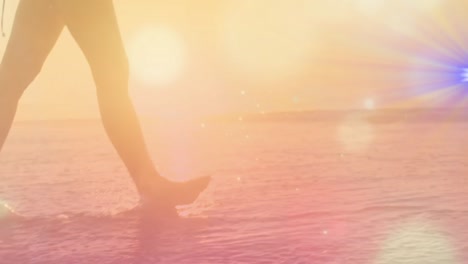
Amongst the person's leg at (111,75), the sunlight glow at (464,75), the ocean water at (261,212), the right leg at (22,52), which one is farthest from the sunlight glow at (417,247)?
the sunlight glow at (464,75)

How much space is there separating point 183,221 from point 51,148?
23.6 feet

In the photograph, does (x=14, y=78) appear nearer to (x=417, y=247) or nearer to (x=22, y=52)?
(x=22, y=52)

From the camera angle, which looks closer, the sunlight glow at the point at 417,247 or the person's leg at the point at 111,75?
the sunlight glow at the point at 417,247

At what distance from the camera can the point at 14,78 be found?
4.55m

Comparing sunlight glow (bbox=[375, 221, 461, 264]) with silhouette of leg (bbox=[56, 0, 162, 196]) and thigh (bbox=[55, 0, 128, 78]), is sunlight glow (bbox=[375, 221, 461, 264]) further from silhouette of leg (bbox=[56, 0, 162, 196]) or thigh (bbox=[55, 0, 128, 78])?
thigh (bbox=[55, 0, 128, 78])

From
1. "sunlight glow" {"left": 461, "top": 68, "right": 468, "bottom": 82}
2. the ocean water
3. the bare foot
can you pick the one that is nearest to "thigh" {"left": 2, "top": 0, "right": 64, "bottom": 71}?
the ocean water

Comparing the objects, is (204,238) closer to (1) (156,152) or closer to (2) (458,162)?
(2) (458,162)

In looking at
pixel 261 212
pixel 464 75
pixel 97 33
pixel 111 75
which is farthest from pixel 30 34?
pixel 464 75

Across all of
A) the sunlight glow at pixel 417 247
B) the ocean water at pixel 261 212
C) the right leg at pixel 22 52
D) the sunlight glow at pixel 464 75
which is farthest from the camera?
the sunlight glow at pixel 464 75

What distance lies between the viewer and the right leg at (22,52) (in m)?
4.54

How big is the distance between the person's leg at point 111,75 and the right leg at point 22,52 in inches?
5.0

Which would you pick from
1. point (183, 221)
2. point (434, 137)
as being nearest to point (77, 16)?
point (183, 221)

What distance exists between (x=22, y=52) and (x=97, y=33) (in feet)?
1.49

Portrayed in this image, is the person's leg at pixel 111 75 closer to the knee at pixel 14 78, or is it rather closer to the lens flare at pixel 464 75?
the knee at pixel 14 78
